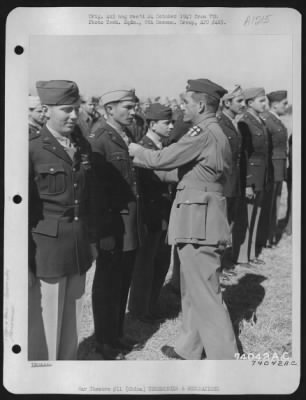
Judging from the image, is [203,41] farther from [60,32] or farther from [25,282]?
[25,282]

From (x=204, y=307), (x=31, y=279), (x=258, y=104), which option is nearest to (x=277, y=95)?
(x=258, y=104)

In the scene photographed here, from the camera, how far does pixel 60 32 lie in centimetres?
316

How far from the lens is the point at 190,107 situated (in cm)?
309

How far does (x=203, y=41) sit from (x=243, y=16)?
25 centimetres

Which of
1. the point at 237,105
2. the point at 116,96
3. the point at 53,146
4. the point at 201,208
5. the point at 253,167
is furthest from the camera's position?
the point at 253,167

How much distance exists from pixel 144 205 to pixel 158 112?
519 mm

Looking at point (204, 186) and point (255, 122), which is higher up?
Answer: point (255, 122)

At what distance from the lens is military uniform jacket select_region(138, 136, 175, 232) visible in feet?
10.6

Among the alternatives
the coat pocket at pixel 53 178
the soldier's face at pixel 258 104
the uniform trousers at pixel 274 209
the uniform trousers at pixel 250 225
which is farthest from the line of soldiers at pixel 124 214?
the uniform trousers at pixel 274 209

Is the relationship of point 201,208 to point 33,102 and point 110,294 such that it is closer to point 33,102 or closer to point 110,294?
point 110,294

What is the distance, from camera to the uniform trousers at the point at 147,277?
327 centimetres

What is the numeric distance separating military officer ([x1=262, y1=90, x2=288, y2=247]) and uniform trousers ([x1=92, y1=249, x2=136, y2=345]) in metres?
0.99

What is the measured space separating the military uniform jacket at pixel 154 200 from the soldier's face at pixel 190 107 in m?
0.28

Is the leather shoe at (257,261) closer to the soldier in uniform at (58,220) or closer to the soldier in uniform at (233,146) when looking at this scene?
the soldier in uniform at (233,146)
